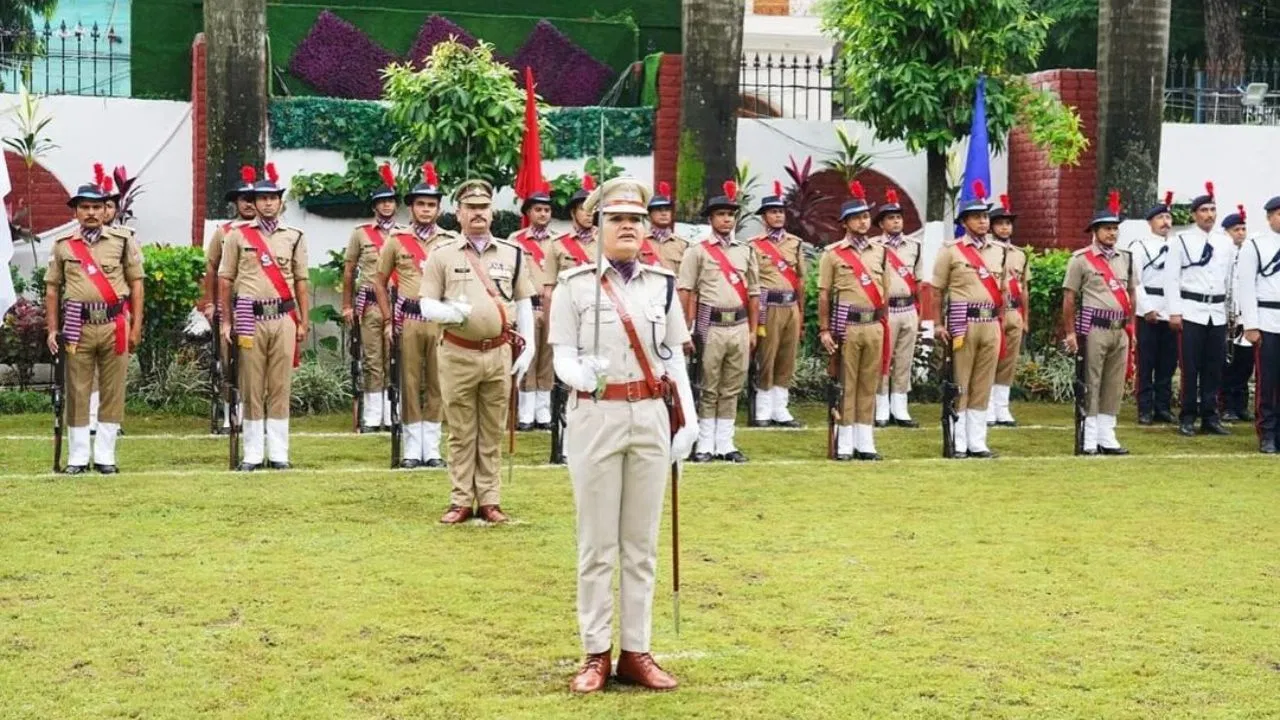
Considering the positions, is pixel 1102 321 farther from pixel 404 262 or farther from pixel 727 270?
pixel 404 262

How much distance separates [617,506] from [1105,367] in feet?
26.7

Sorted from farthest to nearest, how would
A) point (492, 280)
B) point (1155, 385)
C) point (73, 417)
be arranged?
1. point (1155, 385)
2. point (73, 417)
3. point (492, 280)

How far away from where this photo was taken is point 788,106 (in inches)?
951

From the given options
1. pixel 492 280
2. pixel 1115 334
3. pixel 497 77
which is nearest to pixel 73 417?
pixel 492 280

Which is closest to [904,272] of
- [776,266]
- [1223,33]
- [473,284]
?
[776,266]

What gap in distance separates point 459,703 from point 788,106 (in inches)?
722

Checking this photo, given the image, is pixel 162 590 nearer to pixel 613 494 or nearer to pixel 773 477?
pixel 613 494

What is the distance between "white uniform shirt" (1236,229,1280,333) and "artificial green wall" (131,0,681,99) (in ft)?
28.8

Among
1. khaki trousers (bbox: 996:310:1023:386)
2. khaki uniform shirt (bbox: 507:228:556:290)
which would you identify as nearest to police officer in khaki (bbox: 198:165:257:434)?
khaki uniform shirt (bbox: 507:228:556:290)

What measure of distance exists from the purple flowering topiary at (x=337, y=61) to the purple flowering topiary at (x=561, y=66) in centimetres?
163

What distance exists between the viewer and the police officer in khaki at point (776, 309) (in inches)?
615

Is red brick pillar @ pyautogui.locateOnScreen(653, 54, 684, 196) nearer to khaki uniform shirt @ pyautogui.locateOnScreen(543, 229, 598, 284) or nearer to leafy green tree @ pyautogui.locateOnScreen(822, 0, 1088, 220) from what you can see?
leafy green tree @ pyautogui.locateOnScreen(822, 0, 1088, 220)

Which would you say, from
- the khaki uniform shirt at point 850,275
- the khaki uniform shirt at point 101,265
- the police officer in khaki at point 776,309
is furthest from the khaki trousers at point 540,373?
the khaki uniform shirt at point 101,265

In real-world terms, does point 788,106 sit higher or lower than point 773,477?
higher
